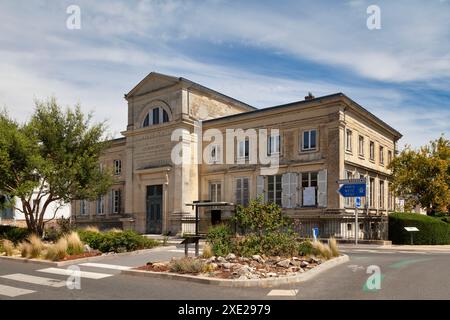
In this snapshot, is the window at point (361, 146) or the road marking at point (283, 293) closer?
the road marking at point (283, 293)

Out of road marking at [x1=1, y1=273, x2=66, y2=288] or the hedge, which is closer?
road marking at [x1=1, y1=273, x2=66, y2=288]

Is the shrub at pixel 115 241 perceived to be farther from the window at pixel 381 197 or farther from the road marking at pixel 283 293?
the window at pixel 381 197

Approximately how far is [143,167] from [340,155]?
51.5ft

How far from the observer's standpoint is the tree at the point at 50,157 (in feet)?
67.8

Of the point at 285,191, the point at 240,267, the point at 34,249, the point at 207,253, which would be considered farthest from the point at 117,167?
the point at 240,267

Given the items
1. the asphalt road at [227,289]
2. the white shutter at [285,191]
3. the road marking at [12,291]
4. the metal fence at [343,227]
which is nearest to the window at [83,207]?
the white shutter at [285,191]

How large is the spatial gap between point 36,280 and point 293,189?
19.4m

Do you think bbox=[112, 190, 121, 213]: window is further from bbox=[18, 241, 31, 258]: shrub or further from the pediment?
bbox=[18, 241, 31, 258]: shrub

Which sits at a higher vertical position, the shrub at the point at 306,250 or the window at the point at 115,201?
the window at the point at 115,201

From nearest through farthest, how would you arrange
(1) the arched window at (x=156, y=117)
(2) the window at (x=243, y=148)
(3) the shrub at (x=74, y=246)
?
(3) the shrub at (x=74, y=246) < (2) the window at (x=243, y=148) < (1) the arched window at (x=156, y=117)

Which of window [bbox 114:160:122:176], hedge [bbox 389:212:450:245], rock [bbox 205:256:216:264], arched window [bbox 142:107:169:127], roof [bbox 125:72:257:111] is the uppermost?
roof [bbox 125:72:257:111]

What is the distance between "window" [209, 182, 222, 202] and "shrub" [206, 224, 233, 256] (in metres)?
17.3

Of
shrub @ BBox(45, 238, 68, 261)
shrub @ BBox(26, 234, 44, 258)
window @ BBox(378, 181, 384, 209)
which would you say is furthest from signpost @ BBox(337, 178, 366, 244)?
shrub @ BBox(26, 234, 44, 258)

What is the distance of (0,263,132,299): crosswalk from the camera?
10333mm
